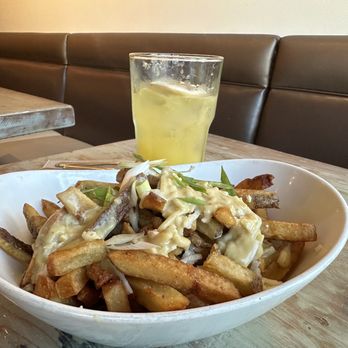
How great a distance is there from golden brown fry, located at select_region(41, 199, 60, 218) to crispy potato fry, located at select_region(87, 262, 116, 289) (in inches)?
7.5

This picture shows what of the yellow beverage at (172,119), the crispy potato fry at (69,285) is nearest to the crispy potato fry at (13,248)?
the crispy potato fry at (69,285)

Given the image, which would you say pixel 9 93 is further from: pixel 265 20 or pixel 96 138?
pixel 265 20

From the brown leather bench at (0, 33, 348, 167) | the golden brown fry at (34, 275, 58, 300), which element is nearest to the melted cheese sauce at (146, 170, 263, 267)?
the golden brown fry at (34, 275, 58, 300)

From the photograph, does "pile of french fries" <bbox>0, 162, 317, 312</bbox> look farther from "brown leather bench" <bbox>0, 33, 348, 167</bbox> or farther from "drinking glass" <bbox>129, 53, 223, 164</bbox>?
"brown leather bench" <bbox>0, 33, 348, 167</bbox>

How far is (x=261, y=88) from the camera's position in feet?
6.27

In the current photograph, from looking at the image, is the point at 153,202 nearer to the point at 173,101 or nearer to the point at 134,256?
the point at 134,256

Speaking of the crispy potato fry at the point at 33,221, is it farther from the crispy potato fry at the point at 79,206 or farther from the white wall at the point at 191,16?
the white wall at the point at 191,16

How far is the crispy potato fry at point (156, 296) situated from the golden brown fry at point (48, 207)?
22 cm

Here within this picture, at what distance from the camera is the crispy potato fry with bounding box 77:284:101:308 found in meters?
0.44

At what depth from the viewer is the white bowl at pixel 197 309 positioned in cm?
35

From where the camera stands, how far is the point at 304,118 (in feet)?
5.76

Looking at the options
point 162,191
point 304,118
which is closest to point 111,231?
point 162,191

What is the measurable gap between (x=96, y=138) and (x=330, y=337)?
235 cm

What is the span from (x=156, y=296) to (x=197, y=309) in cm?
7
